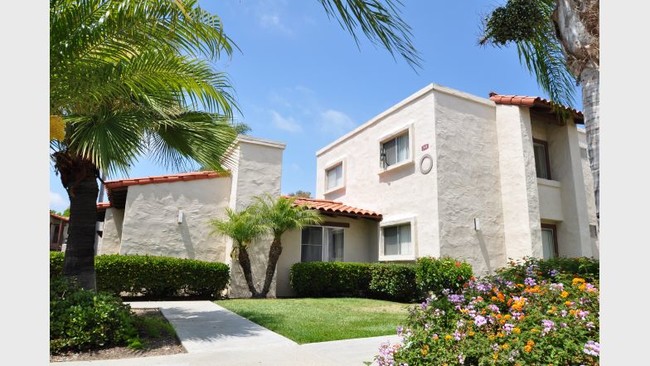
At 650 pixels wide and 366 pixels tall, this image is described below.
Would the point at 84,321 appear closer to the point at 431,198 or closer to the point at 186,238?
the point at 186,238

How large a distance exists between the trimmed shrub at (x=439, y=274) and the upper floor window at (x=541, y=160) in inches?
205

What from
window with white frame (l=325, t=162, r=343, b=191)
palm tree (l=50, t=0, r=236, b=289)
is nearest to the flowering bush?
palm tree (l=50, t=0, r=236, b=289)

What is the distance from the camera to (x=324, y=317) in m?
8.47

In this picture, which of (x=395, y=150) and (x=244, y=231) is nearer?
(x=244, y=231)

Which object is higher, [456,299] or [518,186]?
[518,186]

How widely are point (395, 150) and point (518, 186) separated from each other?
4.42 metres

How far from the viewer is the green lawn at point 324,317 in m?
6.76

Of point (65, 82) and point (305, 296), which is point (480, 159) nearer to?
point (305, 296)

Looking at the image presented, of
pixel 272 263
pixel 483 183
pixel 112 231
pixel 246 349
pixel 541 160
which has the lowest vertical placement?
pixel 246 349

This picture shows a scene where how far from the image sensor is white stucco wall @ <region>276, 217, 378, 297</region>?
14.0 metres

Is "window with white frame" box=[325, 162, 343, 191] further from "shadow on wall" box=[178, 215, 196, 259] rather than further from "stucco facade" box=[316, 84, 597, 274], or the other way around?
"shadow on wall" box=[178, 215, 196, 259]

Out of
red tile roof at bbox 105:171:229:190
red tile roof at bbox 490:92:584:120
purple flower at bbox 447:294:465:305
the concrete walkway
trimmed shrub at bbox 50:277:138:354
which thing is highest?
red tile roof at bbox 490:92:584:120

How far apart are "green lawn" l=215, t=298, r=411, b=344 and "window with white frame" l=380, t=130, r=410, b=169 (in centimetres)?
564

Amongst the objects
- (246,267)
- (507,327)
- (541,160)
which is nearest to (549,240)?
(541,160)
